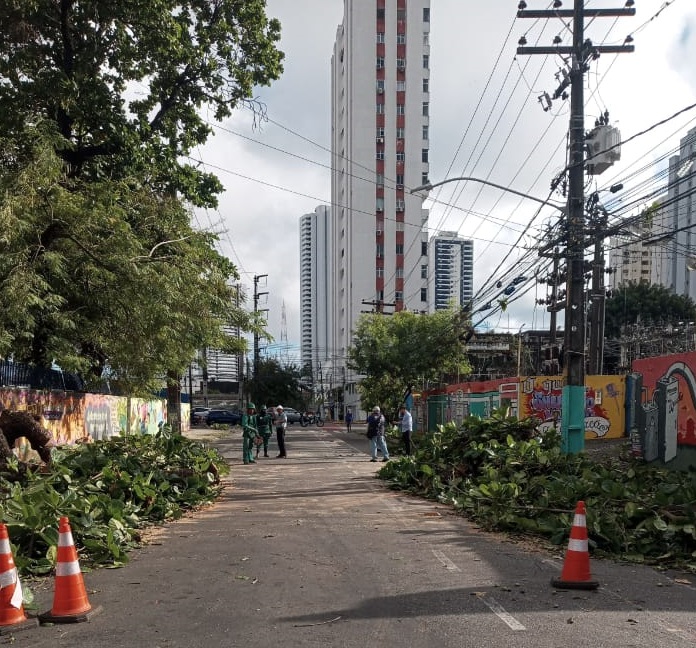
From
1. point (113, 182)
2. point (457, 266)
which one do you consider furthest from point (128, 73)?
point (457, 266)

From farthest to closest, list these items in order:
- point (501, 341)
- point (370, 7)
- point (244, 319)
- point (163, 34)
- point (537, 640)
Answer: point (370, 7) < point (501, 341) < point (244, 319) < point (163, 34) < point (537, 640)

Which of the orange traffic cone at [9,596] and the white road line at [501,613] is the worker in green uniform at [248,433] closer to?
Result: the white road line at [501,613]

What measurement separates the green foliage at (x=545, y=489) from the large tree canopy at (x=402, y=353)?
22.1m

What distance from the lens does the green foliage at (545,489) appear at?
839 centimetres

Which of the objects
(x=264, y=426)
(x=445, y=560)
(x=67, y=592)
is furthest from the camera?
(x=264, y=426)

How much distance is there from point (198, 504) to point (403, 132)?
6782 centimetres

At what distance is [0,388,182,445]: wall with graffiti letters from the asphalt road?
7770 millimetres

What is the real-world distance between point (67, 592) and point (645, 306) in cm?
5685

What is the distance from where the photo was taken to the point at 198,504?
1181 cm

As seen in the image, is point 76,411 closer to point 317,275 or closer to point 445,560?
point 445,560

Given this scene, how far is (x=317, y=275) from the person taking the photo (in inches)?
4166

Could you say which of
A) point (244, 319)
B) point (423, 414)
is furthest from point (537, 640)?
point (423, 414)

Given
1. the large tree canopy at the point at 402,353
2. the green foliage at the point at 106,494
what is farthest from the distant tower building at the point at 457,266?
the green foliage at the point at 106,494

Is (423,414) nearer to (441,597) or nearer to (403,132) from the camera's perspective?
(441,597)
